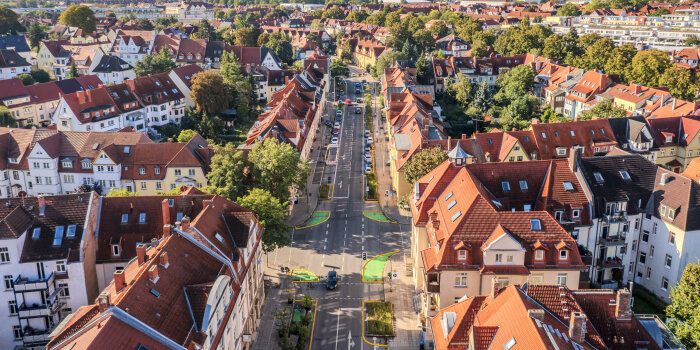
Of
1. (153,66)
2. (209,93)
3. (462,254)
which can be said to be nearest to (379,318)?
(462,254)

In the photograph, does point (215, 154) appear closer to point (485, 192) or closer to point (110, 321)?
point (485, 192)

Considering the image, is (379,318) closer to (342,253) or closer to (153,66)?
(342,253)

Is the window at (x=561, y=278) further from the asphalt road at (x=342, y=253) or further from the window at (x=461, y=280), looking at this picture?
the asphalt road at (x=342, y=253)

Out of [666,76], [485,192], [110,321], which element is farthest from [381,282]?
[666,76]

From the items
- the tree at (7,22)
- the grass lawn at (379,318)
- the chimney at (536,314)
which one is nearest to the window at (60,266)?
the grass lawn at (379,318)

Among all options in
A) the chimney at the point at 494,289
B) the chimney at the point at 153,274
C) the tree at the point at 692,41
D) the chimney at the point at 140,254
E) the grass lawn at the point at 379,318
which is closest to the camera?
the chimney at the point at 153,274

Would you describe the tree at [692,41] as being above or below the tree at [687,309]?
above

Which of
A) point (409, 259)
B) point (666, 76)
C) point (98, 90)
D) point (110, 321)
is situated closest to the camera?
point (110, 321)
